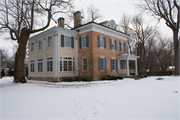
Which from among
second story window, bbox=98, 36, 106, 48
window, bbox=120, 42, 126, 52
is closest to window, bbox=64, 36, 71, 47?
second story window, bbox=98, 36, 106, 48

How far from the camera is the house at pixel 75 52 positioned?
1530cm

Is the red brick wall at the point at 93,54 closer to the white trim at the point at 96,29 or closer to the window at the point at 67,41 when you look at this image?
the white trim at the point at 96,29

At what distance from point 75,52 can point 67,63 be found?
71.7 inches

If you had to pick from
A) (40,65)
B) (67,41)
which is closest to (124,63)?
(67,41)

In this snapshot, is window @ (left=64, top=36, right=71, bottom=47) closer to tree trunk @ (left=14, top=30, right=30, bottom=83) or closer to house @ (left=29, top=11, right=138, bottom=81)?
house @ (left=29, top=11, right=138, bottom=81)

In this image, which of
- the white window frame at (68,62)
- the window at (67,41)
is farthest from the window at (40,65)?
the window at (67,41)

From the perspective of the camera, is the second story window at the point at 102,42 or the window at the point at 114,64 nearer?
the second story window at the point at 102,42

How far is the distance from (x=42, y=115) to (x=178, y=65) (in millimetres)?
19378

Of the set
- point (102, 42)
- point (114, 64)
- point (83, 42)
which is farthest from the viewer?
point (114, 64)

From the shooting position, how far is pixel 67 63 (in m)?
15.9

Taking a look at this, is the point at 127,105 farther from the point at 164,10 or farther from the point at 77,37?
the point at 164,10

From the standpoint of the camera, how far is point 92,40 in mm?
15578

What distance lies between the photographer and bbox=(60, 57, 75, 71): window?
15.4 meters

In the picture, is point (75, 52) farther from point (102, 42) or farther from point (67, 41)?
point (102, 42)
